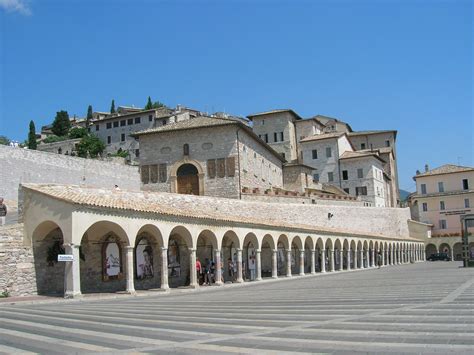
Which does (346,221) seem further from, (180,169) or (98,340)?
(98,340)

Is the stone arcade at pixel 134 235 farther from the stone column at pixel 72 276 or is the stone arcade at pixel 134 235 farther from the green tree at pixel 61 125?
the green tree at pixel 61 125

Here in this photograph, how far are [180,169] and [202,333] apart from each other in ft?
123

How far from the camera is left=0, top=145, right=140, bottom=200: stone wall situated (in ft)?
147

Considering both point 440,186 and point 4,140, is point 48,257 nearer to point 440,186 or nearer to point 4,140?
point 440,186

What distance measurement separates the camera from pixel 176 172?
47281 mm

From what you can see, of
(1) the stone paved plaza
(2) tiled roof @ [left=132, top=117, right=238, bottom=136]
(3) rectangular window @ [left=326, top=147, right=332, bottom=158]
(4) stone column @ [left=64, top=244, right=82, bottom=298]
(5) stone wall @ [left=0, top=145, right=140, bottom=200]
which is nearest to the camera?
(1) the stone paved plaza

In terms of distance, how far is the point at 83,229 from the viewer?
21297 mm

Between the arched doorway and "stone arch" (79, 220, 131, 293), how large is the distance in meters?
21.4

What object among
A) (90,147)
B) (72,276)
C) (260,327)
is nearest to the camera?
(260,327)

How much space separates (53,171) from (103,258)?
26.8m

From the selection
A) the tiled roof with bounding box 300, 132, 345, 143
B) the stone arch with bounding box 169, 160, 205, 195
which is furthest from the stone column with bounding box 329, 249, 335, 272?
the tiled roof with bounding box 300, 132, 345, 143

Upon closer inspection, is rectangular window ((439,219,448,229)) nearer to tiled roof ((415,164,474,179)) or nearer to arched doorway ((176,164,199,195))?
tiled roof ((415,164,474,179))

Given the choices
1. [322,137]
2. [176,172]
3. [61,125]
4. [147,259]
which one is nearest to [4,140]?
[61,125]

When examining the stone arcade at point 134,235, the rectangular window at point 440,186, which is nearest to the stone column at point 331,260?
the stone arcade at point 134,235
